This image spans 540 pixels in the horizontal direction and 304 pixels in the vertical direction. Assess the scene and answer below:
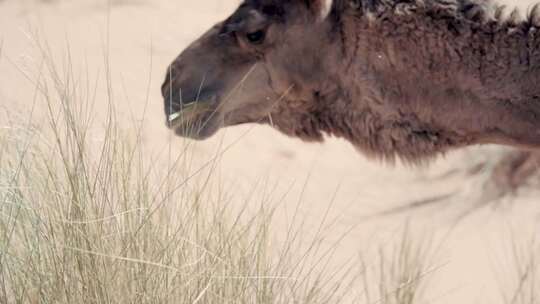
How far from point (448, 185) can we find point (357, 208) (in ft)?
2.78

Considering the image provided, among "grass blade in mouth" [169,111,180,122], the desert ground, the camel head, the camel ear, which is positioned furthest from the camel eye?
the desert ground

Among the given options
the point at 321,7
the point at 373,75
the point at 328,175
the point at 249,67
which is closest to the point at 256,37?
the point at 249,67

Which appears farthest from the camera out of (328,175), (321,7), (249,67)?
(328,175)

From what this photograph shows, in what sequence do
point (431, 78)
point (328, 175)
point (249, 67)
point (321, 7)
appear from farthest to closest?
1. point (328, 175)
2. point (249, 67)
3. point (321, 7)
4. point (431, 78)

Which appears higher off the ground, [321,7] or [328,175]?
[328,175]

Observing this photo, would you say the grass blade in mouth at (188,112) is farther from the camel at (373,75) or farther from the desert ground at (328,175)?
the desert ground at (328,175)

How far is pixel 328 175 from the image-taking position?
357 inches

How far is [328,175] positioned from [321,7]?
513 centimetres

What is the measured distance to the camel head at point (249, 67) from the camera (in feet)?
13.3

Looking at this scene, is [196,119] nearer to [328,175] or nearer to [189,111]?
[189,111]

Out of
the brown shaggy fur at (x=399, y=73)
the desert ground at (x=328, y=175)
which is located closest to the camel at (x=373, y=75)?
the brown shaggy fur at (x=399, y=73)

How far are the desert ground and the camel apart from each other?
2.78 meters

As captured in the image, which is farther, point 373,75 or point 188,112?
point 188,112

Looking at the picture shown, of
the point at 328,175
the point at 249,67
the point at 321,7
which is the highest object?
the point at 328,175
